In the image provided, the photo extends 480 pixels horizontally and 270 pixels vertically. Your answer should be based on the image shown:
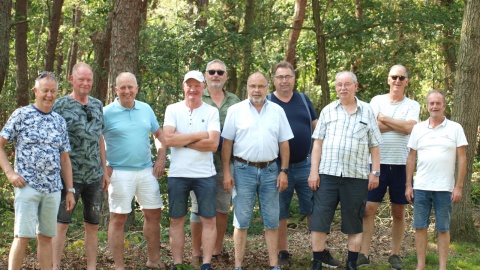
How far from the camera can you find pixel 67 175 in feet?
19.6

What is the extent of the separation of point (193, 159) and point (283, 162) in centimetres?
103

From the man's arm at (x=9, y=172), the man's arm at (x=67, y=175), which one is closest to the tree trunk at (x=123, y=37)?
the man's arm at (x=67, y=175)

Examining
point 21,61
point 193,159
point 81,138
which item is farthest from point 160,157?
point 21,61

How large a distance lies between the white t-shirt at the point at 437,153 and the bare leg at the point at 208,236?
2.38 meters

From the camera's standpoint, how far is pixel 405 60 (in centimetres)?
1452

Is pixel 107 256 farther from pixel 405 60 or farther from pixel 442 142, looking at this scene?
pixel 405 60

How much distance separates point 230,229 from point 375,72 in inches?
309

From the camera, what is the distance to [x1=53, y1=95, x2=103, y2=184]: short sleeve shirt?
6.19m

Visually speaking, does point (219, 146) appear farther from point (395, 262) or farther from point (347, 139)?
point (395, 262)

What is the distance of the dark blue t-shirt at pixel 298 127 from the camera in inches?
283

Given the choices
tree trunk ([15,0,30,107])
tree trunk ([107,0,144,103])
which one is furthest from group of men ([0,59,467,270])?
tree trunk ([15,0,30,107])

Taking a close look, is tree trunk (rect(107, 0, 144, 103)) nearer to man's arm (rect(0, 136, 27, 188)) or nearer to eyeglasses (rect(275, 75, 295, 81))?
eyeglasses (rect(275, 75, 295, 81))

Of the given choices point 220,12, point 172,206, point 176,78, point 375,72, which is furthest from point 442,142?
point 375,72

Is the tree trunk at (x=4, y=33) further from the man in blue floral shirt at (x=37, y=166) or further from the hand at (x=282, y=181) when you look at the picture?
the hand at (x=282, y=181)
